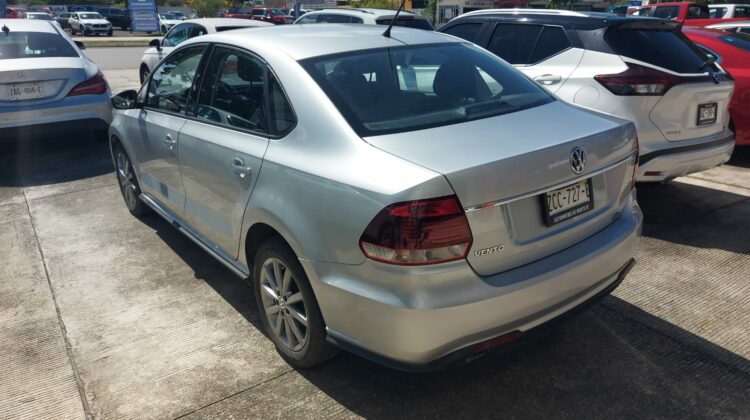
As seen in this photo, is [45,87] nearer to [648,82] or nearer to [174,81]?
[174,81]

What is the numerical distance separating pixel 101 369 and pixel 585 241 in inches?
101

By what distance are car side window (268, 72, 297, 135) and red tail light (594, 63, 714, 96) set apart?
9.65 feet

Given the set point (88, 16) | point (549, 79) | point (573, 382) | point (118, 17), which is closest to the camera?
point (573, 382)

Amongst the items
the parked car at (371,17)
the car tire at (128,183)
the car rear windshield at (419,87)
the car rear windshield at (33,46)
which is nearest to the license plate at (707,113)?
the car rear windshield at (419,87)

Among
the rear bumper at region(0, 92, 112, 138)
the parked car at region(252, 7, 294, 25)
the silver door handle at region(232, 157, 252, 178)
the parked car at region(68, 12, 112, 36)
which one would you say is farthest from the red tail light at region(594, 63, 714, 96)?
the parked car at region(68, 12, 112, 36)

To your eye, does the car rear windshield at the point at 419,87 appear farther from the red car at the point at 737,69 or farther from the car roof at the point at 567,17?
the red car at the point at 737,69

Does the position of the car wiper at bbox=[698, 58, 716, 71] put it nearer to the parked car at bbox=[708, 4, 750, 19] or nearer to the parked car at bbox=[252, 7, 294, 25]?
the parked car at bbox=[708, 4, 750, 19]

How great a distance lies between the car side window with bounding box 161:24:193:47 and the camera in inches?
444

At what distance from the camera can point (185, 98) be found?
3879 mm

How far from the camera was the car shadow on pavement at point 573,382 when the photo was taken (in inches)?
107

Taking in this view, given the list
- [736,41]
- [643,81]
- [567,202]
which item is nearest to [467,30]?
[643,81]

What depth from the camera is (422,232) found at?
2.23m

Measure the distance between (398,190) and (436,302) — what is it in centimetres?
45

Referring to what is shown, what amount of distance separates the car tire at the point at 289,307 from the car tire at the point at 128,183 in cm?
237
